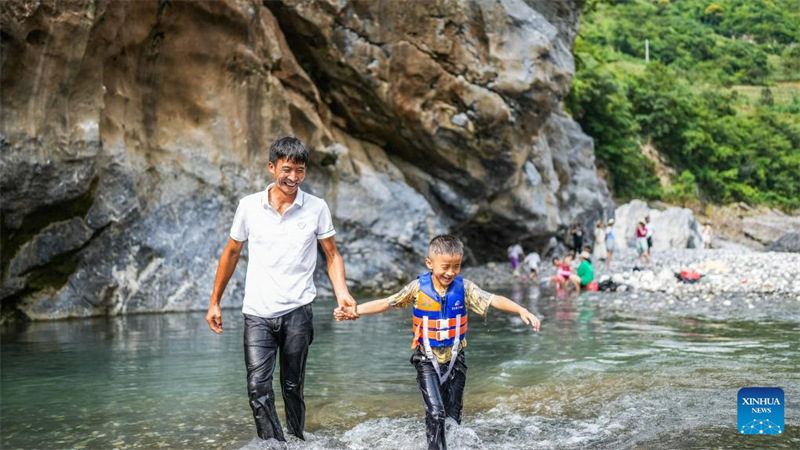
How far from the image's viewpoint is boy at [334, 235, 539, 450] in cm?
496

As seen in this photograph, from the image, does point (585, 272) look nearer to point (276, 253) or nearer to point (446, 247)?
point (446, 247)

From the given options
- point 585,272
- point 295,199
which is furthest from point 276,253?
point 585,272

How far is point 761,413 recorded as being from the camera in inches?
202

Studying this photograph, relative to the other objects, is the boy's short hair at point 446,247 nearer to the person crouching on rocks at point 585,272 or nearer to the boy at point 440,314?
the boy at point 440,314

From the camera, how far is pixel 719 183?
56750 mm

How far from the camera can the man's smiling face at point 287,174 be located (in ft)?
16.7

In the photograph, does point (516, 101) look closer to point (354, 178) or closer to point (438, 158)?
point (438, 158)

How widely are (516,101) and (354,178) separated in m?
5.02

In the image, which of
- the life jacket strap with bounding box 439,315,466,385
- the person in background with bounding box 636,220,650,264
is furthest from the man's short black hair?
the person in background with bounding box 636,220,650,264

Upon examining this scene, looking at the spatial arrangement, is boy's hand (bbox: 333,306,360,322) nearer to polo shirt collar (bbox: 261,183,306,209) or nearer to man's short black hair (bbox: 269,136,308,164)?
polo shirt collar (bbox: 261,183,306,209)

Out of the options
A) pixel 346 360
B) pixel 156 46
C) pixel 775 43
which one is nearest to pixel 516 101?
pixel 156 46

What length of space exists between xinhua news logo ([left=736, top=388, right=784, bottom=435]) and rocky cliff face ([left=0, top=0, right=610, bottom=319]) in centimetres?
1164

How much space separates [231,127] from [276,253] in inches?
505

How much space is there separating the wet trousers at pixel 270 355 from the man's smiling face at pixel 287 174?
2.54 feet
